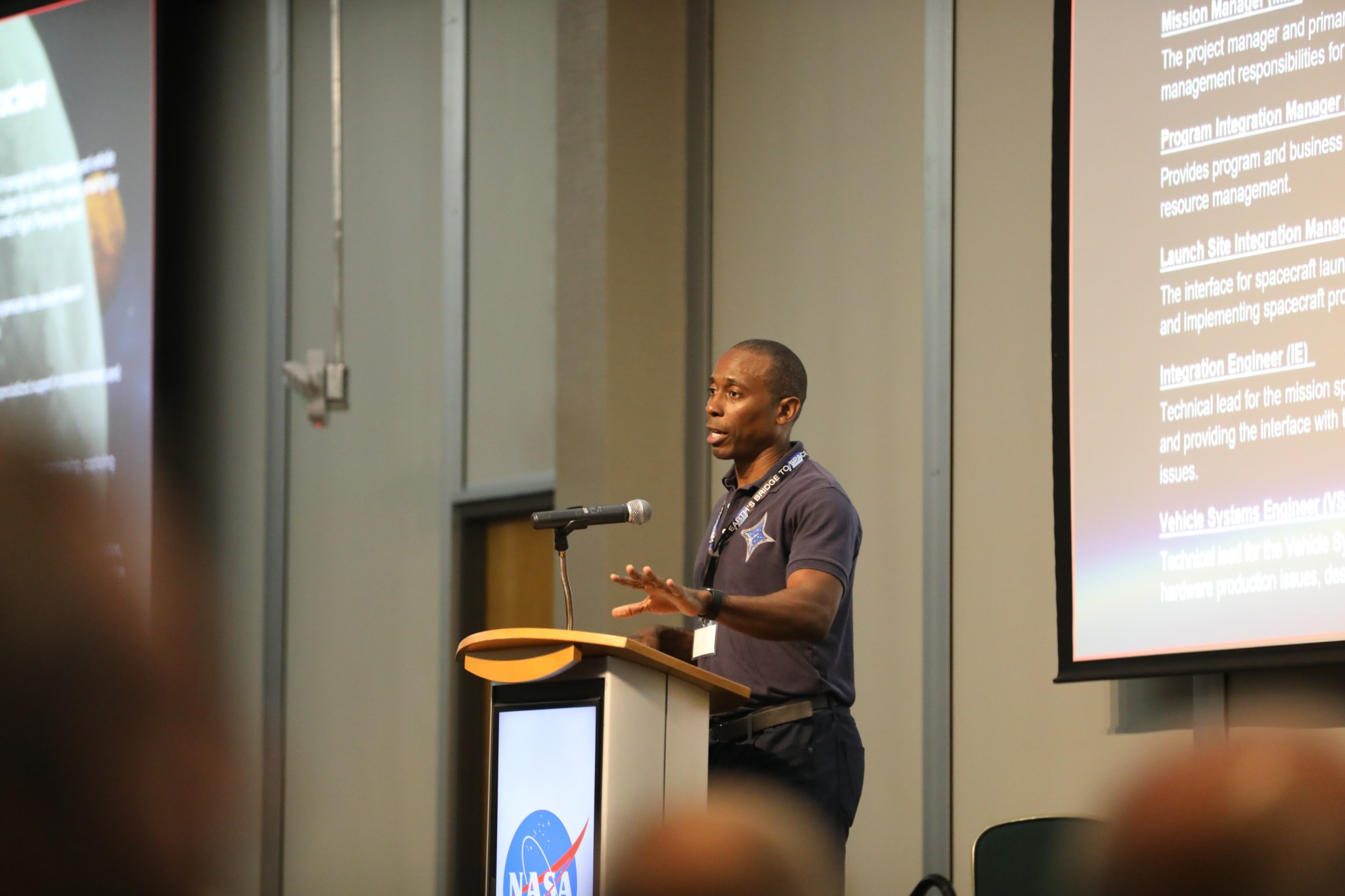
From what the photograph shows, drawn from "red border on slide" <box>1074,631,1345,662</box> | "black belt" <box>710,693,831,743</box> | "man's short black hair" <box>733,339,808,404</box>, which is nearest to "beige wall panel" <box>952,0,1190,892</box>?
"red border on slide" <box>1074,631,1345,662</box>

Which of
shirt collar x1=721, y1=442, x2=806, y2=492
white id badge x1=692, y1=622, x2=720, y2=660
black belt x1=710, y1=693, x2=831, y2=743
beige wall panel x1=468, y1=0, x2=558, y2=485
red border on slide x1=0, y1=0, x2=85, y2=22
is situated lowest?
black belt x1=710, y1=693, x2=831, y2=743

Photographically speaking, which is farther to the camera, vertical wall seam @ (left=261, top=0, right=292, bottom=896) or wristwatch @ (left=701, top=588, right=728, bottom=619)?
vertical wall seam @ (left=261, top=0, right=292, bottom=896)

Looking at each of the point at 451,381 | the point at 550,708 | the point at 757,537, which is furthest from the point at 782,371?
the point at 451,381

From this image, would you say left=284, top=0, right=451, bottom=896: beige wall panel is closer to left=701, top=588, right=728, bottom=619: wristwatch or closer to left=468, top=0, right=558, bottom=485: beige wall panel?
left=468, top=0, right=558, bottom=485: beige wall panel

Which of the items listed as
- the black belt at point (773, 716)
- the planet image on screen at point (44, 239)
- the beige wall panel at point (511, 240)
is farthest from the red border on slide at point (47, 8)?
the black belt at point (773, 716)

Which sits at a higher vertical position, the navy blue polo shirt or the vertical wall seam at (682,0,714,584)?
the vertical wall seam at (682,0,714,584)

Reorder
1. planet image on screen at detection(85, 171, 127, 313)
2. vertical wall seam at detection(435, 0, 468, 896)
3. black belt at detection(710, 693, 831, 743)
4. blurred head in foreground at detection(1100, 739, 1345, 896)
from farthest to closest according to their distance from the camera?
planet image on screen at detection(85, 171, 127, 313) < vertical wall seam at detection(435, 0, 468, 896) < black belt at detection(710, 693, 831, 743) < blurred head in foreground at detection(1100, 739, 1345, 896)

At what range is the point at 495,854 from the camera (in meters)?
2.66

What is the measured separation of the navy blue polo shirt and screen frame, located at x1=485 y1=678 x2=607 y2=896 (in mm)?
369

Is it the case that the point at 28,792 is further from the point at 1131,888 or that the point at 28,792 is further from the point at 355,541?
the point at 355,541

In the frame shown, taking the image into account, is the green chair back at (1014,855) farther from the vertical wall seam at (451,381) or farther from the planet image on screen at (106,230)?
the planet image on screen at (106,230)

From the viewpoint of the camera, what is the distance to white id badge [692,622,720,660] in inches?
115

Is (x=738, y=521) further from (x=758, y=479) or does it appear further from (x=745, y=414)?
(x=745, y=414)

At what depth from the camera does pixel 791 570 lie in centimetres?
280
